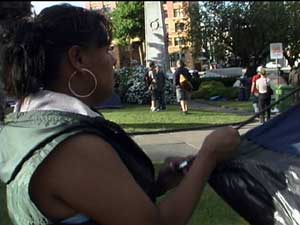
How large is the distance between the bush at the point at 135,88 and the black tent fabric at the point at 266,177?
21.8 metres

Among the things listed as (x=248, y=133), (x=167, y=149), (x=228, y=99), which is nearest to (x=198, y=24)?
(x=228, y=99)

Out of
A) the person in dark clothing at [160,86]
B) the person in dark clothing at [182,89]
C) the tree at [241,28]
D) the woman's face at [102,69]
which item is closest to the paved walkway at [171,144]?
the person in dark clothing at [182,89]

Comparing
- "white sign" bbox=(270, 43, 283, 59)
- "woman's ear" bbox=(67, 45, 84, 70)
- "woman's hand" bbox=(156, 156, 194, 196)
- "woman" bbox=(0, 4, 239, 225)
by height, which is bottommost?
"white sign" bbox=(270, 43, 283, 59)

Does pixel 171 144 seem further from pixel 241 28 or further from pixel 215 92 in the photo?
pixel 241 28

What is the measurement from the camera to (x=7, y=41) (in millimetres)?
1930

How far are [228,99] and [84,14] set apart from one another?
26628mm

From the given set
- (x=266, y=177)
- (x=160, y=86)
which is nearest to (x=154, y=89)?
(x=160, y=86)

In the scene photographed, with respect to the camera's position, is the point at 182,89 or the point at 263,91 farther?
the point at 182,89

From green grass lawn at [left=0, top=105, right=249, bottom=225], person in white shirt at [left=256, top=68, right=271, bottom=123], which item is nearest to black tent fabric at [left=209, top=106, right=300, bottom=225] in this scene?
green grass lawn at [left=0, top=105, right=249, bottom=225]

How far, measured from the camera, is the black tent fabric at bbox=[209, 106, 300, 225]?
6.28 feet

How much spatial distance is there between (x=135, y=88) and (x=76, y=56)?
22870mm

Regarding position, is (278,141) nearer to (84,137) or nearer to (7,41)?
(84,137)

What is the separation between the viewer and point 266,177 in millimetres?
1983

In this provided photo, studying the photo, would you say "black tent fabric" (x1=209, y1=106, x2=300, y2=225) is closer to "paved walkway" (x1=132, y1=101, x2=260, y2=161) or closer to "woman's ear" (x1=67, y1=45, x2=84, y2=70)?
"woman's ear" (x1=67, y1=45, x2=84, y2=70)
